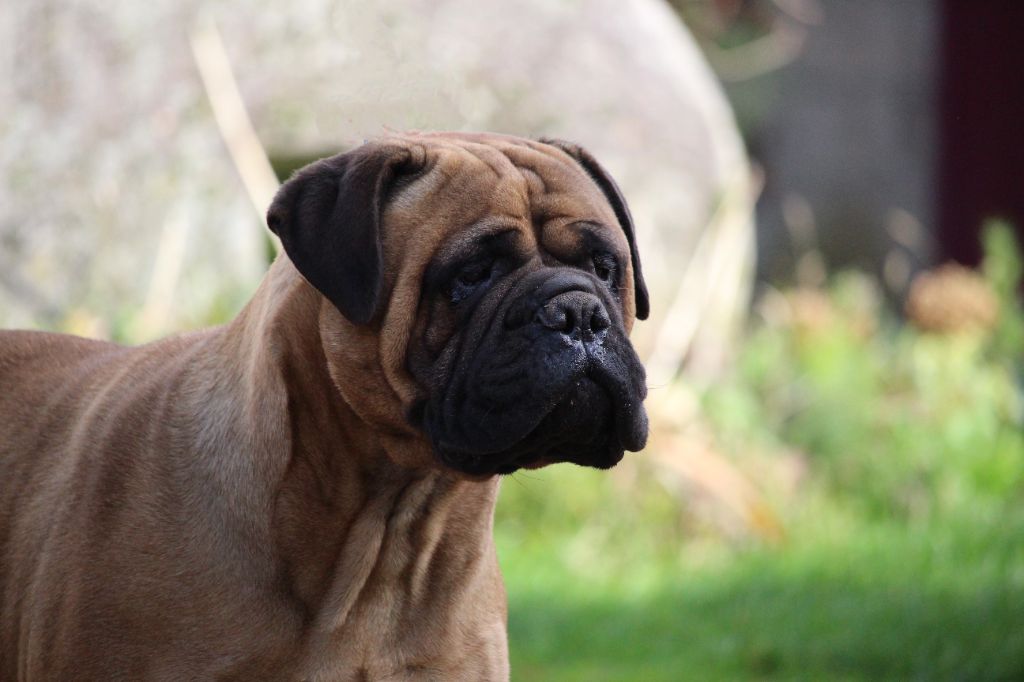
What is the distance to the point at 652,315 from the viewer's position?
27.2 feet

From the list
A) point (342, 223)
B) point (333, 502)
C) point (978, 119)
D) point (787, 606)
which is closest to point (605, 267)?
point (342, 223)

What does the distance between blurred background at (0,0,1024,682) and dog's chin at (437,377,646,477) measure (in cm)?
263

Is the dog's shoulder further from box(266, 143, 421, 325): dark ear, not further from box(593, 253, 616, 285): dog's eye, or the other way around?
box(593, 253, 616, 285): dog's eye

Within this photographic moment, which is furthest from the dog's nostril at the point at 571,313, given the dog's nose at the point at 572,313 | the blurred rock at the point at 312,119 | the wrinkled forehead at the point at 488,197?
the blurred rock at the point at 312,119

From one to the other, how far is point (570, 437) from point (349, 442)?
1.68 ft

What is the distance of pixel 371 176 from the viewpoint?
3250mm

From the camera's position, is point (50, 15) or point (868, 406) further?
point (868, 406)

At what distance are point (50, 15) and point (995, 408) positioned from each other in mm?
5890

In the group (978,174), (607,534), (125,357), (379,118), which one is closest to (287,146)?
(379,118)

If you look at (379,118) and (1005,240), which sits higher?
(379,118)

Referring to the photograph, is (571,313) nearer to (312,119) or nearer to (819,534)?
(819,534)

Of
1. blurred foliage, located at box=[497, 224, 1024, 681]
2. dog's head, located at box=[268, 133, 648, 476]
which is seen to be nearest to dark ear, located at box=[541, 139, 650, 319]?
dog's head, located at box=[268, 133, 648, 476]

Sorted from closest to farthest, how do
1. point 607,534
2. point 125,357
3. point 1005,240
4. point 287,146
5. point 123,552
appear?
point 123,552 < point 125,357 < point 607,534 < point 287,146 < point 1005,240

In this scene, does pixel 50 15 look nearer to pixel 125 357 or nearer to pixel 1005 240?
pixel 125 357
